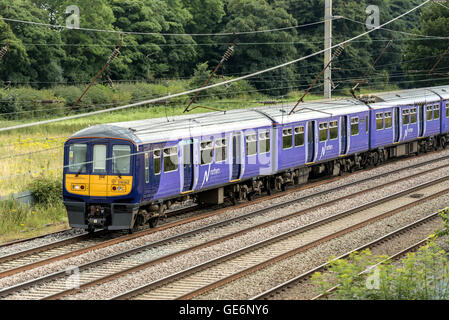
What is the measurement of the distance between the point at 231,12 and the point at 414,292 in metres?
62.6

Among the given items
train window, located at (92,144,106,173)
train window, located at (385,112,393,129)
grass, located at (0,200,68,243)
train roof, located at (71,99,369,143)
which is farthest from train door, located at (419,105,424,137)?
train window, located at (92,144,106,173)

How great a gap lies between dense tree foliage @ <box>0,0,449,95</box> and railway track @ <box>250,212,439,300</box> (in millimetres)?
24650

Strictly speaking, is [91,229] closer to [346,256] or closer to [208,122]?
[208,122]

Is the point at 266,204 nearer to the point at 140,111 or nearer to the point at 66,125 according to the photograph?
the point at 66,125

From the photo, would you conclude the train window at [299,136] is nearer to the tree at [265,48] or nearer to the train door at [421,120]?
the train door at [421,120]

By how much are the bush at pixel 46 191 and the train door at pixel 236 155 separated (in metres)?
5.15

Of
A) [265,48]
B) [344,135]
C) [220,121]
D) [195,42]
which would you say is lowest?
[344,135]

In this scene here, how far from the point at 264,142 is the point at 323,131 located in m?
4.02

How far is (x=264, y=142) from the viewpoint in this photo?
2228cm

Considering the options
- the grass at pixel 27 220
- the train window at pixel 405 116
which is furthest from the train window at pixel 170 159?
the train window at pixel 405 116

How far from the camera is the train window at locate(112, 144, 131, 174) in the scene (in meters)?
16.7

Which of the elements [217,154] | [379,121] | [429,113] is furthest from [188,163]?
[429,113]

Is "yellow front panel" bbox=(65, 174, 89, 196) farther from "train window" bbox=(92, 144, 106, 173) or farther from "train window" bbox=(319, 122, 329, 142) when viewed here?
"train window" bbox=(319, 122, 329, 142)

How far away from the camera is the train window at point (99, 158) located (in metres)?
16.9
